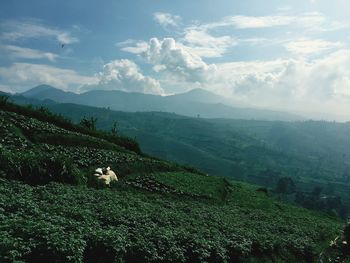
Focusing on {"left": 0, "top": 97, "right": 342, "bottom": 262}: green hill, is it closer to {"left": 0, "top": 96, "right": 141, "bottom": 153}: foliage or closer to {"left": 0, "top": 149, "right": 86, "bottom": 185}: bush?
{"left": 0, "top": 149, "right": 86, "bottom": 185}: bush

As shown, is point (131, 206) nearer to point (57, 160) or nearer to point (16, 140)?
point (57, 160)

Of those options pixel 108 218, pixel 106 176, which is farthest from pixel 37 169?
pixel 108 218

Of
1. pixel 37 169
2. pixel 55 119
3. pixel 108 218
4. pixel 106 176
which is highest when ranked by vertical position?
pixel 55 119

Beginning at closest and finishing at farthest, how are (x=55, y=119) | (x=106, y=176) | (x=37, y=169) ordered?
(x=37, y=169), (x=106, y=176), (x=55, y=119)

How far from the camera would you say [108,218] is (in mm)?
26516

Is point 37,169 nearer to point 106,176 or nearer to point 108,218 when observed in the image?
point 106,176

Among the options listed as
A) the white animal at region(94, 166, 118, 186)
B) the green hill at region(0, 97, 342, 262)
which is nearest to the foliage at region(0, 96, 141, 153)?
the green hill at region(0, 97, 342, 262)

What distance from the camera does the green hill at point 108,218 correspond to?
18750mm

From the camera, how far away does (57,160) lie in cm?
4122

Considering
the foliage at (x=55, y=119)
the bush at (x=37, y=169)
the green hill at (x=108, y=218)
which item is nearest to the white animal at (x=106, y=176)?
the green hill at (x=108, y=218)

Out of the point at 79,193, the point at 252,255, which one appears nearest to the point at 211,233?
the point at 252,255

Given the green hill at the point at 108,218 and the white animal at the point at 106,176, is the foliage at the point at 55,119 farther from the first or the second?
the white animal at the point at 106,176

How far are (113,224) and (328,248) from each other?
2919cm

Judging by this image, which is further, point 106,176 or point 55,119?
point 55,119
